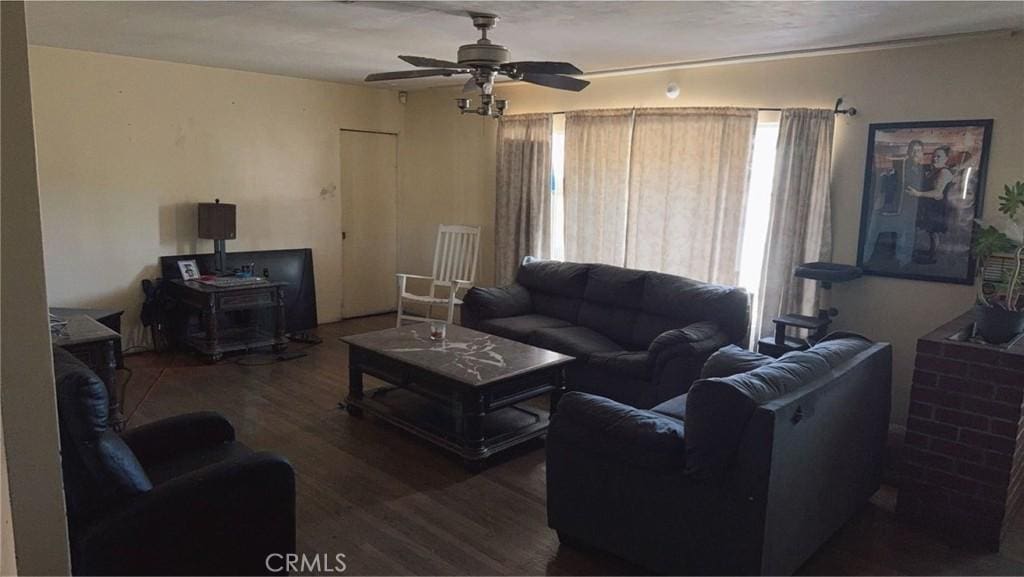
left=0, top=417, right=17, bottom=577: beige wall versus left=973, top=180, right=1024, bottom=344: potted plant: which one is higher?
left=973, top=180, right=1024, bottom=344: potted plant

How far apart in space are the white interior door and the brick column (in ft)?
17.5

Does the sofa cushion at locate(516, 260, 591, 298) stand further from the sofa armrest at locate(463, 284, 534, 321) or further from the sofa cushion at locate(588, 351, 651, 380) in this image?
the sofa cushion at locate(588, 351, 651, 380)

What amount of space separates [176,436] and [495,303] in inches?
113

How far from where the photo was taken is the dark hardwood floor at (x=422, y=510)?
105 inches

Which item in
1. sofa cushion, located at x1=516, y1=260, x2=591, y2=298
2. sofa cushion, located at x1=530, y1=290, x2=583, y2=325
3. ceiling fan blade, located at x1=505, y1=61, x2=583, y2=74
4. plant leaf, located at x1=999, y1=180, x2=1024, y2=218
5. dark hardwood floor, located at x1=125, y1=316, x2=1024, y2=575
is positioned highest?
ceiling fan blade, located at x1=505, y1=61, x2=583, y2=74

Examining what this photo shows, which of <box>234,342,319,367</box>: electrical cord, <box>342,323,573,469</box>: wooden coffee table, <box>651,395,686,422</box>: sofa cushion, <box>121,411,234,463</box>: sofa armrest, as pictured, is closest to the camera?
<box>121,411,234,463</box>: sofa armrest

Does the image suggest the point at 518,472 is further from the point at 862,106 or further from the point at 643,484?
the point at 862,106

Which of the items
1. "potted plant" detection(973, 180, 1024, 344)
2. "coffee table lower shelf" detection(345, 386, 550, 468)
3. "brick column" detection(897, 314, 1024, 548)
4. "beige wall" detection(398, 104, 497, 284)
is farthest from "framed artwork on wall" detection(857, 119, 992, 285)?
"beige wall" detection(398, 104, 497, 284)

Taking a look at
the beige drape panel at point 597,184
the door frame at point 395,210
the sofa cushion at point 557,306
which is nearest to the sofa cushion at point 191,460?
the sofa cushion at point 557,306

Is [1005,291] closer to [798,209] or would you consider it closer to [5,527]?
[798,209]

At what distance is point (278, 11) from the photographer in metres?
3.44

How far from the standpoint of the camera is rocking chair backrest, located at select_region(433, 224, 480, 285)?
6.29 m

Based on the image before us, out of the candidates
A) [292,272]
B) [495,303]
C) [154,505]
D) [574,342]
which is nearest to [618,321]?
[574,342]

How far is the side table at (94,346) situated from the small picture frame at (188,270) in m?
1.66
